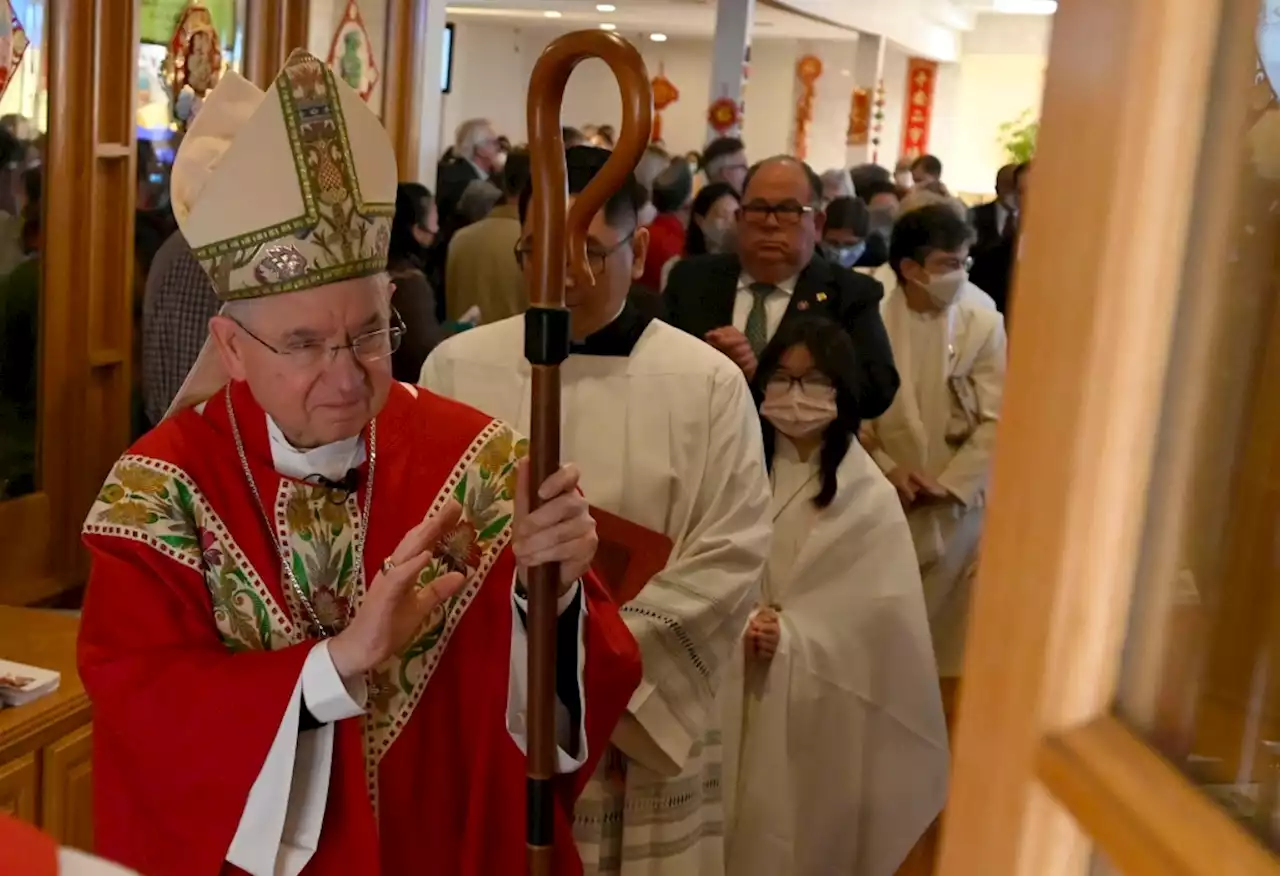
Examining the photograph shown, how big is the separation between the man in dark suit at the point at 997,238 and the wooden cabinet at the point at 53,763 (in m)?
3.37

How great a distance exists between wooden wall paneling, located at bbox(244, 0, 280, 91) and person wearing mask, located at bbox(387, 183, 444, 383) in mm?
1019

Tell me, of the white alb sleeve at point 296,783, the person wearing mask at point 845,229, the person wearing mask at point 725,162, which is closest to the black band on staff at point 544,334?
the white alb sleeve at point 296,783

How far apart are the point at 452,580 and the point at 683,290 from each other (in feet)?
6.53

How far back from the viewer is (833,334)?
8.75 feet

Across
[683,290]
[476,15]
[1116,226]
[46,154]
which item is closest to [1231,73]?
[1116,226]

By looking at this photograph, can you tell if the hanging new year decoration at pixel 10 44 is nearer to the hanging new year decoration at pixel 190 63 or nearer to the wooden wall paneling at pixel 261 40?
the hanging new year decoration at pixel 190 63

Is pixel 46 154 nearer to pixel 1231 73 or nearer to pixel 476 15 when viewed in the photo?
pixel 1231 73

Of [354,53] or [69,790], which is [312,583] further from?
[354,53]

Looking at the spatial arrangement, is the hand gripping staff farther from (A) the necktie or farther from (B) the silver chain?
(A) the necktie

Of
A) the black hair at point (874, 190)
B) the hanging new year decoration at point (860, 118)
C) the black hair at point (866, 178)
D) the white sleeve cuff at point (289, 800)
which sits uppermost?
the hanging new year decoration at point (860, 118)

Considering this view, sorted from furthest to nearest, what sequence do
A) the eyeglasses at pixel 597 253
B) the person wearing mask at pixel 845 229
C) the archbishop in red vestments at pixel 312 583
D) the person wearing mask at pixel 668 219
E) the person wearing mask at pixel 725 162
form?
the person wearing mask at pixel 725 162 < the person wearing mask at pixel 668 219 < the person wearing mask at pixel 845 229 < the eyeglasses at pixel 597 253 < the archbishop in red vestments at pixel 312 583

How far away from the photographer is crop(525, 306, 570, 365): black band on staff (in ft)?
4.53

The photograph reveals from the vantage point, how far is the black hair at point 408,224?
3.60 m

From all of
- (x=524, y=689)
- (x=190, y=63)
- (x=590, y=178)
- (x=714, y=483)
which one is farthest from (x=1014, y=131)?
(x=524, y=689)
